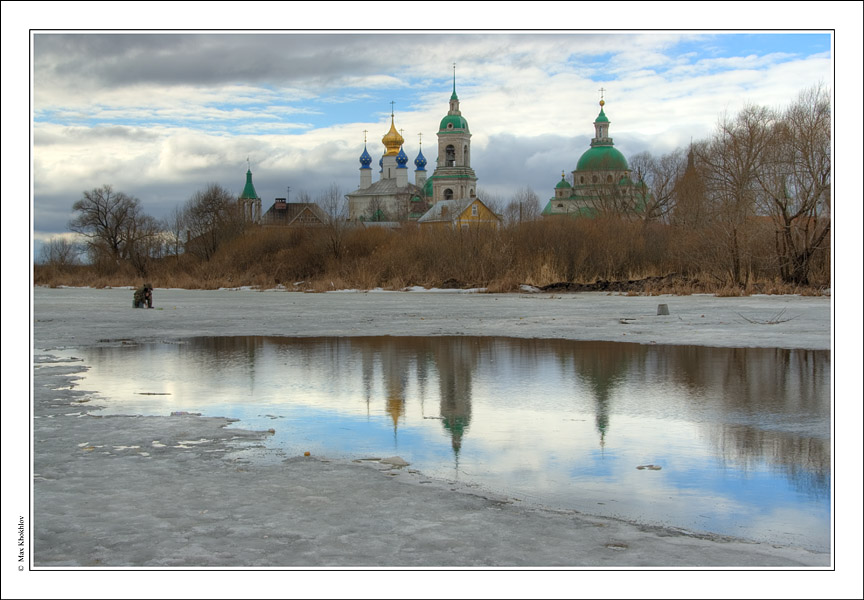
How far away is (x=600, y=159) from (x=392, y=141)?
44.8 m

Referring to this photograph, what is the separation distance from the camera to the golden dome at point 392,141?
15350cm

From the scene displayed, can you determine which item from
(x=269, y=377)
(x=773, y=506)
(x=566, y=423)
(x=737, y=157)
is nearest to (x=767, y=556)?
(x=773, y=506)

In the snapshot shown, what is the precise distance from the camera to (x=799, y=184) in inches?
1238

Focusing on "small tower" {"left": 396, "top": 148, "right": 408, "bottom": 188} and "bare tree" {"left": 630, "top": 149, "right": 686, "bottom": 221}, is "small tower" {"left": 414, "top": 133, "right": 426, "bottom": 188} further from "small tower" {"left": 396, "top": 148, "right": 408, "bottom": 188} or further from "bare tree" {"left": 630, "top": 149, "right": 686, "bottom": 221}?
"bare tree" {"left": 630, "top": 149, "right": 686, "bottom": 221}

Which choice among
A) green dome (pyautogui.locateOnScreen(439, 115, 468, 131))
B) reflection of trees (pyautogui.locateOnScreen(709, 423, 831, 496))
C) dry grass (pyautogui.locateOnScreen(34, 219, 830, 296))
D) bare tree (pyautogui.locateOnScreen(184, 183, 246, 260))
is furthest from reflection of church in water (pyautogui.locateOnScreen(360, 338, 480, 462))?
green dome (pyautogui.locateOnScreen(439, 115, 468, 131))

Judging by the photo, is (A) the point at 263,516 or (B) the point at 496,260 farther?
(B) the point at 496,260

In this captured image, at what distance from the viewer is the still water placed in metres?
5.68

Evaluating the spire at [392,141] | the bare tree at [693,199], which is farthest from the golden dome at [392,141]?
the bare tree at [693,199]

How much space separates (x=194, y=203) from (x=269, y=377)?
64.0m

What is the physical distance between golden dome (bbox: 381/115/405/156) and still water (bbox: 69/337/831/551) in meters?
141

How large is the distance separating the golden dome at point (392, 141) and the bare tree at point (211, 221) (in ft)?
271

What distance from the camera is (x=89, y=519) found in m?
5.24

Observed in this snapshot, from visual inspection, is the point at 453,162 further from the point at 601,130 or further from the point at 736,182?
the point at 736,182

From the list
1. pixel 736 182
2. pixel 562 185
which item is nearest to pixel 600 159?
pixel 562 185
